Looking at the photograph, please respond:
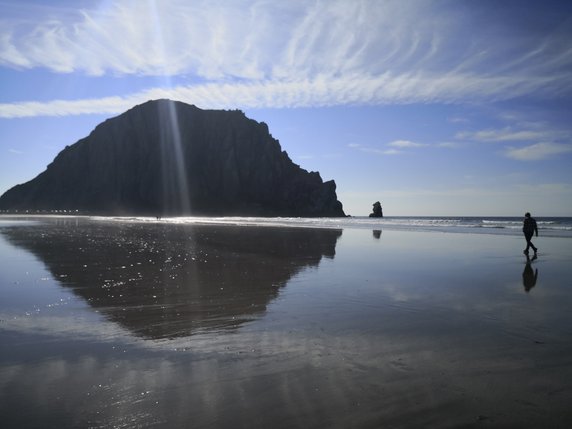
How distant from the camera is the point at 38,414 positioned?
15.6 feet

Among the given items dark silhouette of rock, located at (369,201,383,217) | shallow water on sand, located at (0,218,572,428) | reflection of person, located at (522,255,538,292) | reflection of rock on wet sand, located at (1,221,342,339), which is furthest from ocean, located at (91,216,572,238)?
dark silhouette of rock, located at (369,201,383,217)

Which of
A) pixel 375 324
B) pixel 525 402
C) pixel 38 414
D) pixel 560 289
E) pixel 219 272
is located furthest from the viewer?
pixel 219 272

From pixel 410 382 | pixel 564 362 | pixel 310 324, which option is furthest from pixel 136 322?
Answer: pixel 564 362

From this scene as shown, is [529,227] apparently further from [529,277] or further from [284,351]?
[284,351]

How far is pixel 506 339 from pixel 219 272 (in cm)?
1057

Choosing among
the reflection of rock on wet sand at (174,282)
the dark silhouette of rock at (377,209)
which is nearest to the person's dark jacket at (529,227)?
the reflection of rock on wet sand at (174,282)

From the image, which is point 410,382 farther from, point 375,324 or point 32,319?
point 32,319

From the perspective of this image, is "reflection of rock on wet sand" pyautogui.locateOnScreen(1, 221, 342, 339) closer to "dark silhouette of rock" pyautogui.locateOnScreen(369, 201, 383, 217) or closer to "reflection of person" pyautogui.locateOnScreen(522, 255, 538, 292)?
"reflection of person" pyautogui.locateOnScreen(522, 255, 538, 292)

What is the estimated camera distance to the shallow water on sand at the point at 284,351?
487 cm

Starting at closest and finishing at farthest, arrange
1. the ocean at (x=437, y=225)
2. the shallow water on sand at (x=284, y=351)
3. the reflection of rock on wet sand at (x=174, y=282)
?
the shallow water on sand at (x=284, y=351)
the reflection of rock on wet sand at (x=174, y=282)
the ocean at (x=437, y=225)

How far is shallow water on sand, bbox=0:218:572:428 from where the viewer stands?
4871mm

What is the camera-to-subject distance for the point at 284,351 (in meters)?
6.92

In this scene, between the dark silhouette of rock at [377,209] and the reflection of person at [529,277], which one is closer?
the reflection of person at [529,277]

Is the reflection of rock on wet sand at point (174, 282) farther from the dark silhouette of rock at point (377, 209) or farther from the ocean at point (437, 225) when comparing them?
the dark silhouette of rock at point (377, 209)
